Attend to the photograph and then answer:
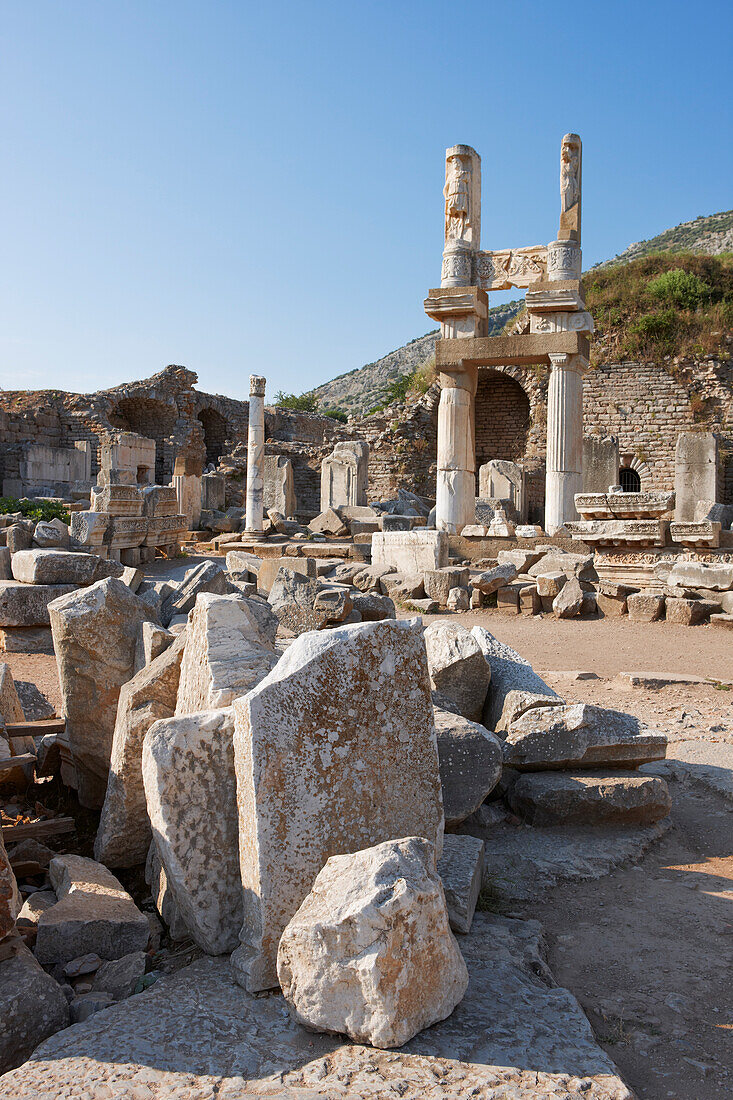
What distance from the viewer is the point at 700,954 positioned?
97.9 inches

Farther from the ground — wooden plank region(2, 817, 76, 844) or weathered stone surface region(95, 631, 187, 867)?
weathered stone surface region(95, 631, 187, 867)

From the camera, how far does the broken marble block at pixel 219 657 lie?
8.65 ft

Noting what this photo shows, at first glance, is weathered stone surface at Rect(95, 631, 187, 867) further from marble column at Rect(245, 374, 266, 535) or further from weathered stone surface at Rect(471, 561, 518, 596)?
marble column at Rect(245, 374, 266, 535)

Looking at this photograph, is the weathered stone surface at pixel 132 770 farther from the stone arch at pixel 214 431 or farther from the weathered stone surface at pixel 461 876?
the stone arch at pixel 214 431

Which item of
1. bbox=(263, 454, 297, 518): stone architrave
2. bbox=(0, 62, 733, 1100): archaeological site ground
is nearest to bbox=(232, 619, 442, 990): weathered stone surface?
bbox=(0, 62, 733, 1100): archaeological site ground

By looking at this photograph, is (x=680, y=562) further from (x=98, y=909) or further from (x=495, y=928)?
(x=98, y=909)

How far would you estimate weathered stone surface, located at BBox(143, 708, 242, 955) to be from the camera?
2.30 m

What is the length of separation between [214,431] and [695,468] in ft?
65.9

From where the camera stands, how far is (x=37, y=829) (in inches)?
126

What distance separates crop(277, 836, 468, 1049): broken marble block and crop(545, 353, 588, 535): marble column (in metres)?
11.0

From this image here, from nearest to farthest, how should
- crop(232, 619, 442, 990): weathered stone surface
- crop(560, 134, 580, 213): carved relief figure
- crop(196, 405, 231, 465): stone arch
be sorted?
crop(232, 619, 442, 990): weathered stone surface < crop(560, 134, 580, 213): carved relief figure < crop(196, 405, 231, 465): stone arch

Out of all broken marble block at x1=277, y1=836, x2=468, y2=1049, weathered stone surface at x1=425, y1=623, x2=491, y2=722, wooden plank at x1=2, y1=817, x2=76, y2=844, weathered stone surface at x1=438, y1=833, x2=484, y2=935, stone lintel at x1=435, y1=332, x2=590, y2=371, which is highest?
stone lintel at x1=435, y1=332, x2=590, y2=371

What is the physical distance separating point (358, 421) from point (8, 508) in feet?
42.2

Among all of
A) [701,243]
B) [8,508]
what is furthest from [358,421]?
[701,243]
